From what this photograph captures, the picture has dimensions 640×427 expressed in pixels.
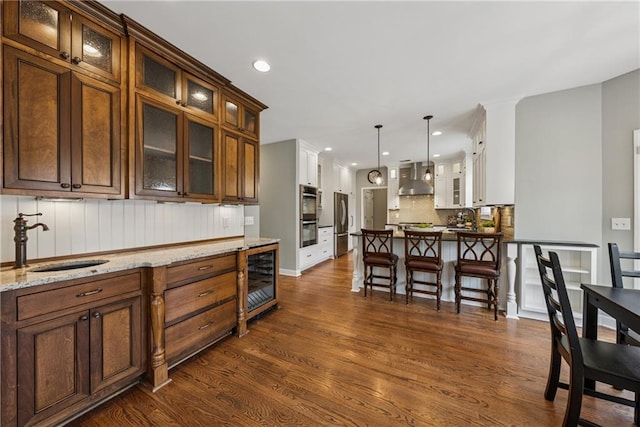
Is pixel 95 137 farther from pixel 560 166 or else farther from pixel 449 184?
pixel 449 184

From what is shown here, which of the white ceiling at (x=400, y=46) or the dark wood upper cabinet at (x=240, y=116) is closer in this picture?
the white ceiling at (x=400, y=46)

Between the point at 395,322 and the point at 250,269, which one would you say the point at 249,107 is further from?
the point at 395,322

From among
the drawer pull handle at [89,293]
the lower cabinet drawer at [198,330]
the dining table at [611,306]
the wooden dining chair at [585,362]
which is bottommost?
the lower cabinet drawer at [198,330]

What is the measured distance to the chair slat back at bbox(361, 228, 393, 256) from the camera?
11.1ft

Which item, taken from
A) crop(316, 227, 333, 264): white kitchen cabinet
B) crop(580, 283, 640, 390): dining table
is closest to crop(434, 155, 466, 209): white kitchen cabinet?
crop(316, 227, 333, 264): white kitchen cabinet

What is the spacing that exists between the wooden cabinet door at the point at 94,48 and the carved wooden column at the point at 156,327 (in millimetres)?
1488

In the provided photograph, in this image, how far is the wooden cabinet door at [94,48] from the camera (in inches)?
63.2

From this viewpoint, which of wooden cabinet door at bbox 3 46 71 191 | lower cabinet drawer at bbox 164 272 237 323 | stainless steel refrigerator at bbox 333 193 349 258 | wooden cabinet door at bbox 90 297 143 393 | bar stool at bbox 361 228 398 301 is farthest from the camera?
stainless steel refrigerator at bbox 333 193 349 258

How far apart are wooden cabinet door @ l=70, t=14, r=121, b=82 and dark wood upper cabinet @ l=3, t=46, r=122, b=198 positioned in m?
0.10

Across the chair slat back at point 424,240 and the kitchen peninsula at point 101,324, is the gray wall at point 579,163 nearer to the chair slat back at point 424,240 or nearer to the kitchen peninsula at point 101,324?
the chair slat back at point 424,240

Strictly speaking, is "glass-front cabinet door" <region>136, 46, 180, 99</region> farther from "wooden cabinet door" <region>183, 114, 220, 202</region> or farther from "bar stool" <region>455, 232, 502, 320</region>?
"bar stool" <region>455, 232, 502, 320</region>

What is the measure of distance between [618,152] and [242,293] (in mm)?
4241

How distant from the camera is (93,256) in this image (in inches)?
72.5

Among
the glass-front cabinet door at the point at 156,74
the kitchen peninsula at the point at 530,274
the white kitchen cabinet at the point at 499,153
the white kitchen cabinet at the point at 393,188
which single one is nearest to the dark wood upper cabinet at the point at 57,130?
the glass-front cabinet door at the point at 156,74
